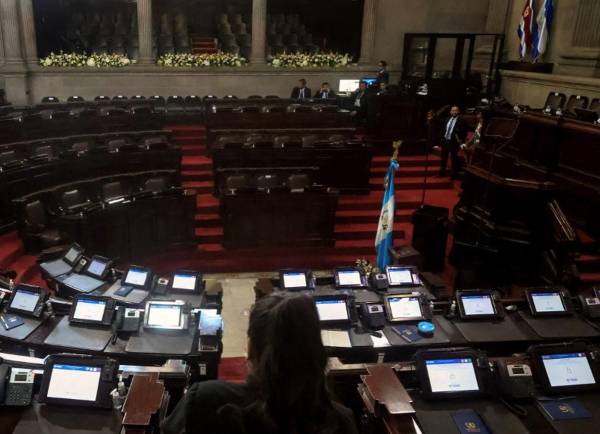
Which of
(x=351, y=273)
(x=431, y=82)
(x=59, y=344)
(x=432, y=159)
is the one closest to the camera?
(x=59, y=344)

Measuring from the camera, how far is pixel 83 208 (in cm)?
701

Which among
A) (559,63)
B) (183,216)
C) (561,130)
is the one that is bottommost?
(183,216)

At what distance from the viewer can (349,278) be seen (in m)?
5.32

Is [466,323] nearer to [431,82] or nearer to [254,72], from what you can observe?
[431,82]

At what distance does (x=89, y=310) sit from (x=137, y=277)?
2.72 ft

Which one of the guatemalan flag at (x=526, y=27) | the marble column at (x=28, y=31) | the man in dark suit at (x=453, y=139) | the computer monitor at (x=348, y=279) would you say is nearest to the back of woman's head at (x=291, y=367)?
the computer monitor at (x=348, y=279)

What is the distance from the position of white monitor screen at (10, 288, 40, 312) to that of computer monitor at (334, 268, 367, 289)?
2.74 m

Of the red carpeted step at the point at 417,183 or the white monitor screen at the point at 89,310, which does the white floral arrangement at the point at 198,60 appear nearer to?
the red carpeted step at the point at 417,183

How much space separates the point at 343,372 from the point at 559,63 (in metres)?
11.4

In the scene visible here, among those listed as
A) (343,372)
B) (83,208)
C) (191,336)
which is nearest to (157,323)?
(191,336)

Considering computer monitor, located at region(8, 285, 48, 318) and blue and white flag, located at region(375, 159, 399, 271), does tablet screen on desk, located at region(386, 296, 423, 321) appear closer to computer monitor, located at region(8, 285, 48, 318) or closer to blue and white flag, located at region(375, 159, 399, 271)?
blue and white flag, located at region(375, 159, 399, 271)

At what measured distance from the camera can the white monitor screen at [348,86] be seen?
1393 cm

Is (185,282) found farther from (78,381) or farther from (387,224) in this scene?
(387,224)

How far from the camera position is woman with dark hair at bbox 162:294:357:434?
5.31ft
